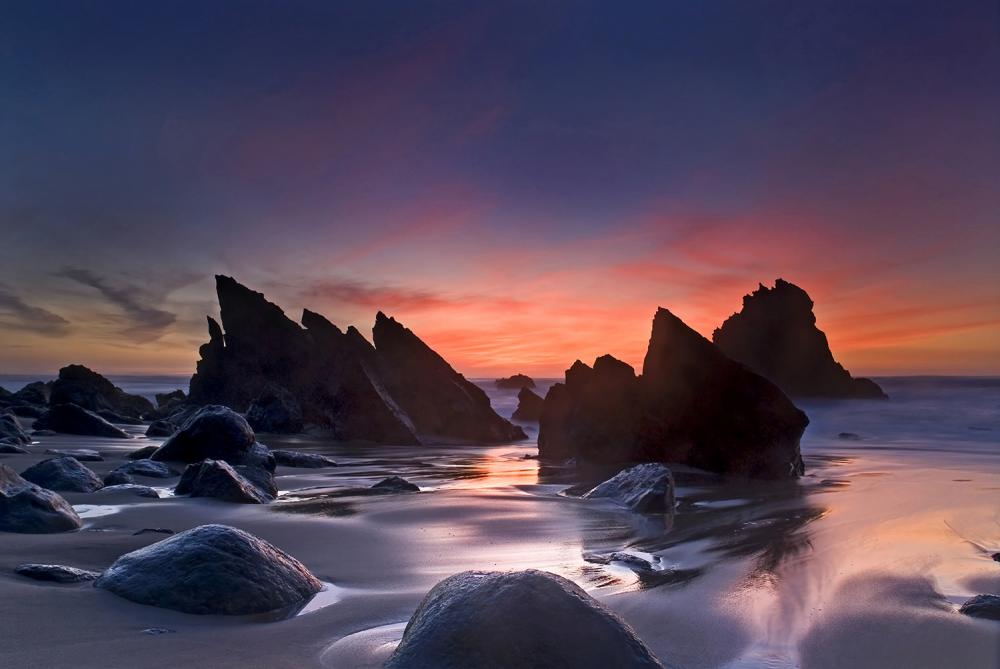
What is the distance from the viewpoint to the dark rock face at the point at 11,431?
10630 mm

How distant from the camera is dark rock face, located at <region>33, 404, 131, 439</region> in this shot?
1398 centimetres

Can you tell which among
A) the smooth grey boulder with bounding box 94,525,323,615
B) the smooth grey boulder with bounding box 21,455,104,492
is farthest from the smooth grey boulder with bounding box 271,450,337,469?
the smooth grey boulder with bounding box 94,525,323,615

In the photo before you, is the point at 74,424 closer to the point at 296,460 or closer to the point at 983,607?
the point at 296,460

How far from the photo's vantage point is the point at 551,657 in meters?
2.34

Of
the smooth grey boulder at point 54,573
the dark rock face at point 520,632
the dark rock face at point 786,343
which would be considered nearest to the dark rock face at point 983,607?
the dark rock face at point 520,632

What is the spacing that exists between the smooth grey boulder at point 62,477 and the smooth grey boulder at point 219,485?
0.77 metres

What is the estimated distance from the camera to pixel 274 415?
1714 cm

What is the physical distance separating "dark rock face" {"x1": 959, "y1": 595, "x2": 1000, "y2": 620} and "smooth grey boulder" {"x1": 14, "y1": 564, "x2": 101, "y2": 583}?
4.45m

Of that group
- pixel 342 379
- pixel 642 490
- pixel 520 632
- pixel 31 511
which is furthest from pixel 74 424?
pixel 520 632

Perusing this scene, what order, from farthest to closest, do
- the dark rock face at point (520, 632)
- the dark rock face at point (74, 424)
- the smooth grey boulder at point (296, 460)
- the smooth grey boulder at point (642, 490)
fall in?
the dark rock face at point (74, 424), the smooth grey boulder at point (296, 460), the smooth grey boulder at point (642, 490), the dark rock face at point (520, 632)

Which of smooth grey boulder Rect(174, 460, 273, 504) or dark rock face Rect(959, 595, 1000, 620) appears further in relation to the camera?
smooth grey boulder Rect(174, 460, 273, 504)

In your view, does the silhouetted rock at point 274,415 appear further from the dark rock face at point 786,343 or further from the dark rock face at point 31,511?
the dark rock face at point 786,343

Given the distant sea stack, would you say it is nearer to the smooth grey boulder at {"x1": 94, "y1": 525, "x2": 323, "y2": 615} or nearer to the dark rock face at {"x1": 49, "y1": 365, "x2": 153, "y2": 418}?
the dark rock face at {"x1": 49, "y1": 365, "x2": 153, "y2": 418}

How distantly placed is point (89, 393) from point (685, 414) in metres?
20.9
